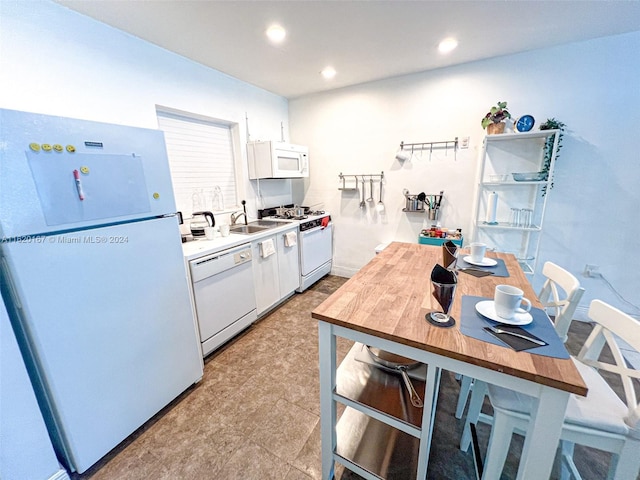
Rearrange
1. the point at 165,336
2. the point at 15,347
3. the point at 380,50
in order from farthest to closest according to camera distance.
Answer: the point at 380,50 → the point at 165,336 → the point at 15,347

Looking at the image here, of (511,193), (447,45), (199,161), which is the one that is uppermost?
(447,45)

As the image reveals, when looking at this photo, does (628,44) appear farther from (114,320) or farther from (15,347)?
(15,347)

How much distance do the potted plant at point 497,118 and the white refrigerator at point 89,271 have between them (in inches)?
111

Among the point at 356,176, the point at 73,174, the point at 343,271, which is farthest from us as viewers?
the point at 343,271

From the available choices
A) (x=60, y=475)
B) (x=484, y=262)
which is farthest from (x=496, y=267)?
(x=60, y=475)

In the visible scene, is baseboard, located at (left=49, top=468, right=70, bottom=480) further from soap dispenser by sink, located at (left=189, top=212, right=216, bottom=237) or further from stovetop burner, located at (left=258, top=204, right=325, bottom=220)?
stovetop burner, located at (left=258, top=204, right=325, bottom=220)

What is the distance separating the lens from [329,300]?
3.73 ft

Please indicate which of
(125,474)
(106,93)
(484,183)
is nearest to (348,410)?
(125,474)

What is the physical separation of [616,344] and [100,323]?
230 centimetres

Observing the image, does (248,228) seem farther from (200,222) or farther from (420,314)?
(420,314)

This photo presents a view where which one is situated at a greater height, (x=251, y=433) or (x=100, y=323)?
(x=100, y=323)

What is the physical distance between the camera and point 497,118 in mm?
2432

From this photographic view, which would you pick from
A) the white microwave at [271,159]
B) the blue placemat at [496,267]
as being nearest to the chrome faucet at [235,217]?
the white microwave at [271,159]

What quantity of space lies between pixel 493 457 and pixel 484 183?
247 cm
